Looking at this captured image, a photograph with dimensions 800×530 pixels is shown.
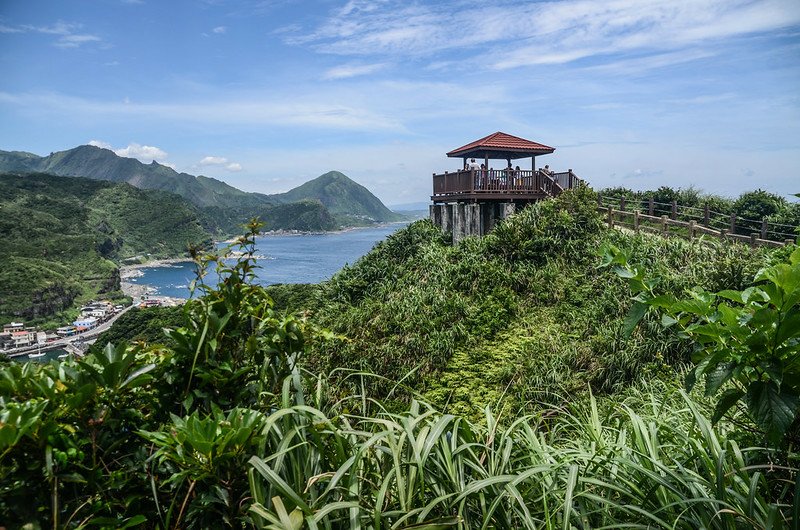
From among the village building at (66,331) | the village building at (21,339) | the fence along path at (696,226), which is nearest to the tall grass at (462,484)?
the fence along path at (696,226)

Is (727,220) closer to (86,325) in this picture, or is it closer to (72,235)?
(86,325)

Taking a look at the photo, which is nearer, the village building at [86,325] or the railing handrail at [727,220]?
the railing handrail at [727,220]

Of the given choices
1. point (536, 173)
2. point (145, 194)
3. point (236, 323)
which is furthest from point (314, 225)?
point (236, 323)

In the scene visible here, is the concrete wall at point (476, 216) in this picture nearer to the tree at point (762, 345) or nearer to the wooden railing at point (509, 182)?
the wooden railing at point (509, 182)

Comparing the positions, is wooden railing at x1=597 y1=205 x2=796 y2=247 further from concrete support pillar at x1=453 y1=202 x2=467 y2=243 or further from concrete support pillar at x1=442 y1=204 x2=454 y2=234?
concrete support pillar at x1=442 y1=204 x2=454 y2=234

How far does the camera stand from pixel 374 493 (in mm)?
1567

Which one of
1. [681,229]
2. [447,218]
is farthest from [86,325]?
[681,229]

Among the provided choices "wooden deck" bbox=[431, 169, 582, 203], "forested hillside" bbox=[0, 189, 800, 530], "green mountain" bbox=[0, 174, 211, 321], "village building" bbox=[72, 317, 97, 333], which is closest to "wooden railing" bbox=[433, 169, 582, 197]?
"wooden deck" bbox=[431, 169, 582, 203]

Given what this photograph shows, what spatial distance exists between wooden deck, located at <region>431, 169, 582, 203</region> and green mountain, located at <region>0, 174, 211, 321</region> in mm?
78236

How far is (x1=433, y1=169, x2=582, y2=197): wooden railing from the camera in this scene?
1628 cm

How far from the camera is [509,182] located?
54.9 ft

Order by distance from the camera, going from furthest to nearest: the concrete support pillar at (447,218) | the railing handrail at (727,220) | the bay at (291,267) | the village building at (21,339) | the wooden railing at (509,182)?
the bay at (291,267)
the village building at (21,339)
the concrete support pillar at (447,218)
the wooden railing at (509,182)
the railing handrail at (727,220)

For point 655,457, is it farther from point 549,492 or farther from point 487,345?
point 487,345

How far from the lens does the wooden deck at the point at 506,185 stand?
16.3m
